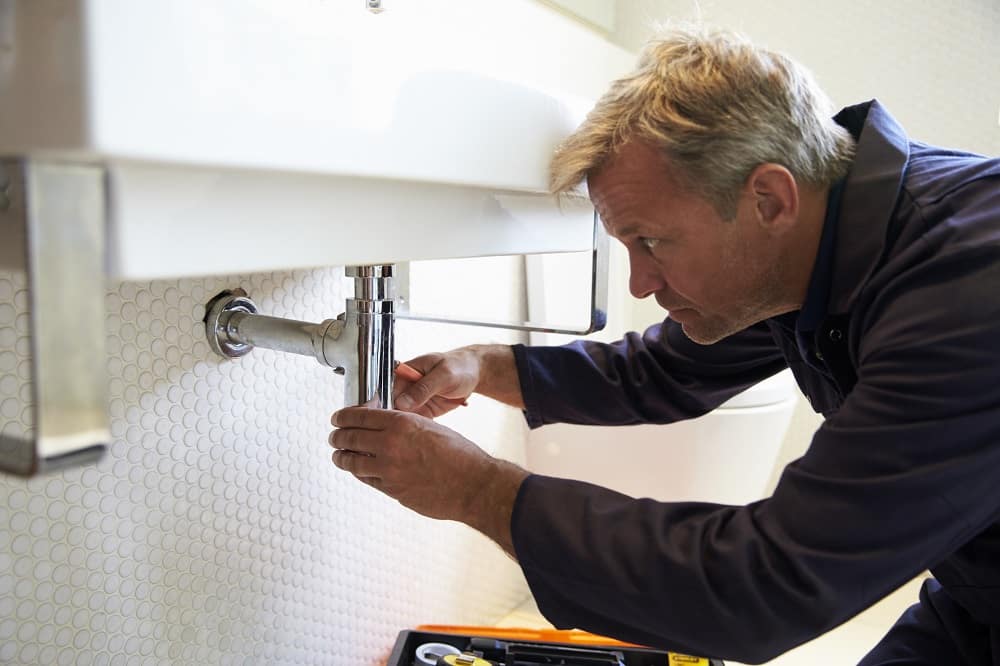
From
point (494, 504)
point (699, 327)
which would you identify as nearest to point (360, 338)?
point (494, 504)

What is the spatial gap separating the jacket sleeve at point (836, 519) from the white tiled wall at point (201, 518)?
32 cm

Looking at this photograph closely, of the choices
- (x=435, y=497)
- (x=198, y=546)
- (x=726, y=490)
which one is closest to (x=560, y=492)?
(x=435, y=497)

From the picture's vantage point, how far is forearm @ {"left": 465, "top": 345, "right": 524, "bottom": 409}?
89 cm

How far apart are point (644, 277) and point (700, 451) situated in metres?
0.55

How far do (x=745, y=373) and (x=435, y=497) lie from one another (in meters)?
0.47

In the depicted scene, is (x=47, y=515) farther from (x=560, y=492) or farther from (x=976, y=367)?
(x=976, y=367)

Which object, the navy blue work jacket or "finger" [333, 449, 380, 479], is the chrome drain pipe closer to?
"finger" [333, 449, 380, 479]

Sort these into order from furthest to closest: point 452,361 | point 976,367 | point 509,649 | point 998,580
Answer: point 509,649 → point 452,361 → point 998,580 → point 976,367

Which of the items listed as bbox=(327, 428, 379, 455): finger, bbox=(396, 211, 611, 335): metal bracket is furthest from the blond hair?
bbox=(327, 428, 379, 455): finger

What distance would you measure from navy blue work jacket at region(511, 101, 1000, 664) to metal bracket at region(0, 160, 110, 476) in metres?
0.32

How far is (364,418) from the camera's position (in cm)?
62

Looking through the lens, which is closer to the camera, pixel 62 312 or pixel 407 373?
pixel 62 312

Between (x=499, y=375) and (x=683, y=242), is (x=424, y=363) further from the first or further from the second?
(x=683, y=242)

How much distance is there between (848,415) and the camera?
21.6 inches
